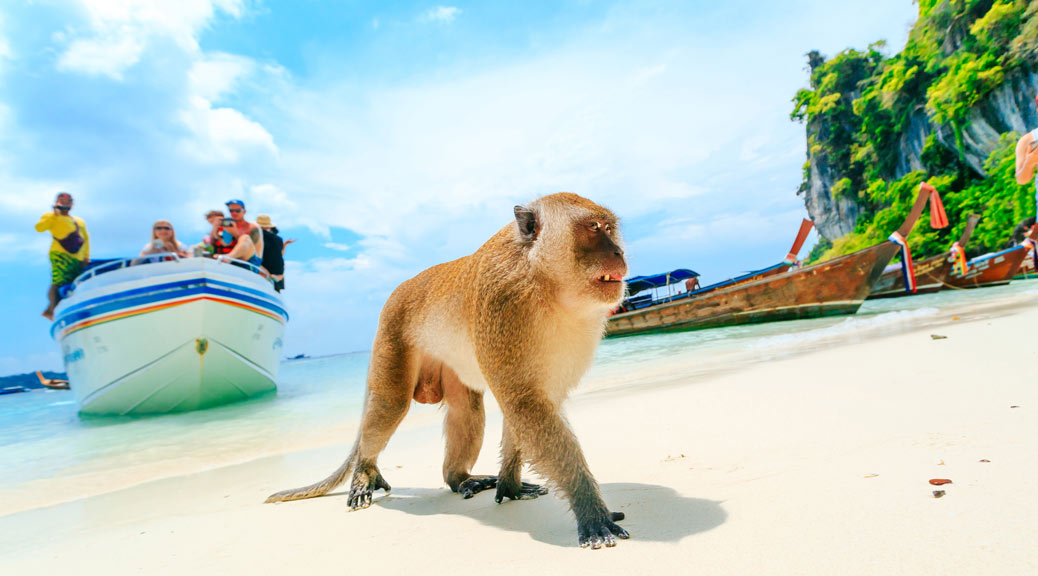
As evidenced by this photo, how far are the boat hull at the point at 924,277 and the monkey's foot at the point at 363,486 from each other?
29704mm

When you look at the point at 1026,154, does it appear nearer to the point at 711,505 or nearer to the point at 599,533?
the point at 711,505

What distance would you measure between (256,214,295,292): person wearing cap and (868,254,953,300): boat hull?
87.6 feet

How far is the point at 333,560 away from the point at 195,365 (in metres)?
12.1

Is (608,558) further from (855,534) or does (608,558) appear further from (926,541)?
(926,541)

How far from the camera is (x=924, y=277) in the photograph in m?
27.3

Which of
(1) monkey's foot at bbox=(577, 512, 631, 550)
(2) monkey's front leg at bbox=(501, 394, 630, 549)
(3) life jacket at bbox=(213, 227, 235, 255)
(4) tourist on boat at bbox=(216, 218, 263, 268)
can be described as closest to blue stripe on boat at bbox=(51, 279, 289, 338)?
(4) tourist on boat at bbox=(216, 218, 263, 268)

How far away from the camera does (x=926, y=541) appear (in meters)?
1.67

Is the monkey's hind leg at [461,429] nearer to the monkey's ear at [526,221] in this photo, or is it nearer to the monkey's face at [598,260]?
the monkey's ear at [526,221]

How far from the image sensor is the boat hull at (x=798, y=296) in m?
17.8

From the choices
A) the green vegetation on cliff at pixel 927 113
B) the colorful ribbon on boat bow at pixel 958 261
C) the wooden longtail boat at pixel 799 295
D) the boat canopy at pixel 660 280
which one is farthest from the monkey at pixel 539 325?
the green vegetation on cliff at pixel 927 113

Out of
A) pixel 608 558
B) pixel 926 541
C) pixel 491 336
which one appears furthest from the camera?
pixel 491 336

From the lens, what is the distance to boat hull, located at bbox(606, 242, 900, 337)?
58.5ft

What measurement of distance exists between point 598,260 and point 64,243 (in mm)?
14554

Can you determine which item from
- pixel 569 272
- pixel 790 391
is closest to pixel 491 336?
pixel 569 272
